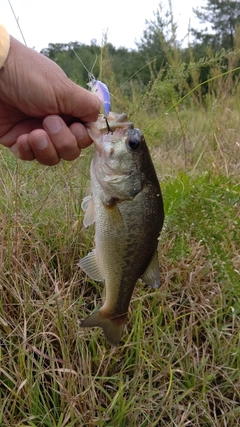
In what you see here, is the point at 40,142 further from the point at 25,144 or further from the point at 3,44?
the point at 3,44

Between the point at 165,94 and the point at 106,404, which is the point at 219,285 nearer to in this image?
the point at 106,404

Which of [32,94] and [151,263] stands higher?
[32,94]

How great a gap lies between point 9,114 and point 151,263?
88 centimetres

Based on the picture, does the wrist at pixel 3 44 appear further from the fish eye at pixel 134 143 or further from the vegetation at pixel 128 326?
the vegetation at pixel 128 326

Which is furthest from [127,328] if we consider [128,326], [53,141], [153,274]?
[53,141]

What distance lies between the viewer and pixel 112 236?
1542mm

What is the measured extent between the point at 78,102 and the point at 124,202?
1.33 ft

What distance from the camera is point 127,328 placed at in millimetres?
2111

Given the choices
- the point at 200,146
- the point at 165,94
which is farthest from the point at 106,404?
the point at 200,146

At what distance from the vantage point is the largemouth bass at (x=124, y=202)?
1.49m

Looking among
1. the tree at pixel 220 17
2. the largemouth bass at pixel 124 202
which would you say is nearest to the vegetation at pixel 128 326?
the largemouth bass at pixel 124 202

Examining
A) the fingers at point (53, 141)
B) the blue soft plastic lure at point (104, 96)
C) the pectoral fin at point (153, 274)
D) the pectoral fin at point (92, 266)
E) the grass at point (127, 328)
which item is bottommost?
the grass at point (127, 328)

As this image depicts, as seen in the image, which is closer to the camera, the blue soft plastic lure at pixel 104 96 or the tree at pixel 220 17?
the blue soft plastic lure at pixel 104 96

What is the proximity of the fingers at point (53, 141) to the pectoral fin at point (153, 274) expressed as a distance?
0.52m
